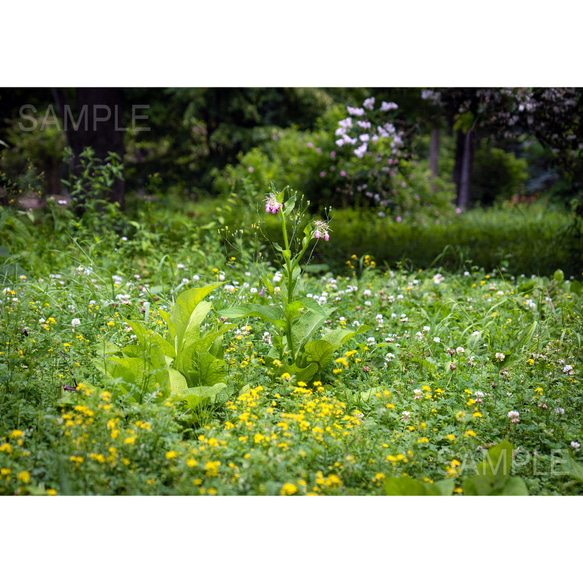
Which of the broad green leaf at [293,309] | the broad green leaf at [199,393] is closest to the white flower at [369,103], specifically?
the broad green leaf at [293,309]

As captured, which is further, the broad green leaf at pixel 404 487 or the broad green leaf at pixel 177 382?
the broad green leaf at pixel 177 382

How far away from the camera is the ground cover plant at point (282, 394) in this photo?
2.31 m

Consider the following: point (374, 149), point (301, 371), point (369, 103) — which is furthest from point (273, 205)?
point (374, 149)

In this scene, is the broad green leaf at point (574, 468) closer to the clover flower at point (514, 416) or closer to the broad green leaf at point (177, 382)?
the clover flower at point (514, 416)

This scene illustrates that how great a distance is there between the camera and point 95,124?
22.3 feet

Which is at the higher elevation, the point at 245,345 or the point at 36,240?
the point at 36,240

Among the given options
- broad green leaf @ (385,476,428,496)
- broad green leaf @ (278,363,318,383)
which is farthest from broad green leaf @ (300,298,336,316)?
broad green leaf @ (385,476,428,496)

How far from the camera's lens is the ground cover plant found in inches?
91.0

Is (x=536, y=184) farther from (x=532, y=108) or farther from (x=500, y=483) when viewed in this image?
(x=500, y=483)

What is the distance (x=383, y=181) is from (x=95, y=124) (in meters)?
4.42

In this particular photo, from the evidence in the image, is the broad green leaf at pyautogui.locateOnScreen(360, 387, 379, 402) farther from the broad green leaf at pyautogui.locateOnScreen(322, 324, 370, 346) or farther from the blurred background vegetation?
the blurred background vegetation

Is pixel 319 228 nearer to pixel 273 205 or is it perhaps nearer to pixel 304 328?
pixel 273 205


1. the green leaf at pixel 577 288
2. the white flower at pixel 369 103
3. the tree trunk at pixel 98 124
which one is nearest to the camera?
the green leaf at pixel 577 288

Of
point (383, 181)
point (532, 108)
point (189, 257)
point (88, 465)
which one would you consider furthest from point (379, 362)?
point (383, 181)
